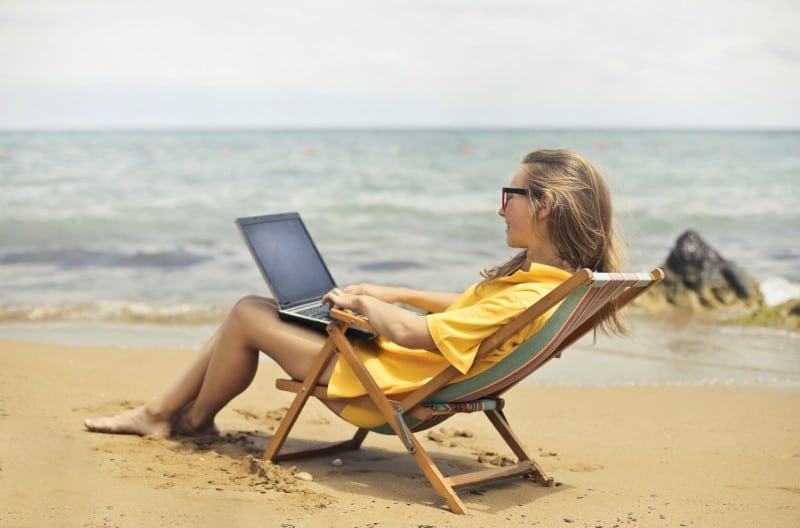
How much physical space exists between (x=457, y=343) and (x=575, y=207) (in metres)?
0.69

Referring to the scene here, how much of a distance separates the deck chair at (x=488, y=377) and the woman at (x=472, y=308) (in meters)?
0.06

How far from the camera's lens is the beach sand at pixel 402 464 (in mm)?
3459

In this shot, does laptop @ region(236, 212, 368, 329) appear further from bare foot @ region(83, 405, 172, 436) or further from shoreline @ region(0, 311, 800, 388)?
shoreline @ region(0, 311, 800, 388)

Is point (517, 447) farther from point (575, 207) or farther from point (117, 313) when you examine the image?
point (117, 313)

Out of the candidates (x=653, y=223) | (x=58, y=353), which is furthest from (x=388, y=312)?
(x=653, y=223)

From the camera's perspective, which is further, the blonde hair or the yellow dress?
the blonde hair

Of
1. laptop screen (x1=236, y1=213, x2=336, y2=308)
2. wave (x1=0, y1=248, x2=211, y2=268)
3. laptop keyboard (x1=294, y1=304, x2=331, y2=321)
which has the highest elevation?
laptop screen (x1=236, y1=213, x2=336, y2=308)

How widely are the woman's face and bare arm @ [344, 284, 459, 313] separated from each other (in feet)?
1.95

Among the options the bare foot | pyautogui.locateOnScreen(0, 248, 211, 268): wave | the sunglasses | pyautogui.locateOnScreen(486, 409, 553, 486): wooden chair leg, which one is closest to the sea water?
pyautogui.locateOnScreen(0, 248, 211, 268): wave

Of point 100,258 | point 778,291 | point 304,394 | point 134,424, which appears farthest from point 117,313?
point 778,291

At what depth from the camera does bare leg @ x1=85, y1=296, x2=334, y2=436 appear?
3936 millimetres

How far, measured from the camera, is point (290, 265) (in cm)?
419

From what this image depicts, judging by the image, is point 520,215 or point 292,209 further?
point 292,209

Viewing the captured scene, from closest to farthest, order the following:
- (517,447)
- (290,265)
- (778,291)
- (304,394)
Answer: (304,394)
(517,447)
(290,265)
(778,291)
